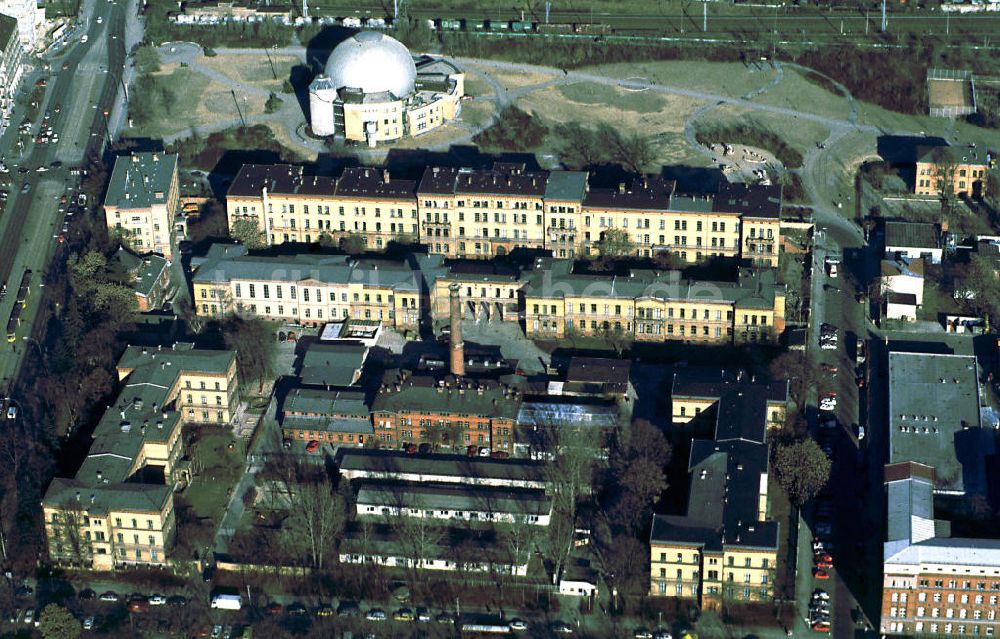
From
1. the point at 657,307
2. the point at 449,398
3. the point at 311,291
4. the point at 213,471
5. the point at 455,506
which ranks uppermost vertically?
the point at 311,291

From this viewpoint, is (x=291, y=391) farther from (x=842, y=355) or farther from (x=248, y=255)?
(x=842, y=355)

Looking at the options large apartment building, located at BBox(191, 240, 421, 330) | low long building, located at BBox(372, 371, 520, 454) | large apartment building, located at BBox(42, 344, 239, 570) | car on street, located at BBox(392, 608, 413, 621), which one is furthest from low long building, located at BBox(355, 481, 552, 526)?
large apartment building, located at BBox(191, 240, 421, 330)

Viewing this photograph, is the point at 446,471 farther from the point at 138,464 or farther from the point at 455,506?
the point at 138,464

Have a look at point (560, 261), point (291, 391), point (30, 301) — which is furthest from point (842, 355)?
point (30, 301)

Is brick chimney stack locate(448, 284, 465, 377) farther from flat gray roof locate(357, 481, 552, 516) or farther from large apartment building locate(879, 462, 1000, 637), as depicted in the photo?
large apartment building locate(879, 462, 1000, 637)

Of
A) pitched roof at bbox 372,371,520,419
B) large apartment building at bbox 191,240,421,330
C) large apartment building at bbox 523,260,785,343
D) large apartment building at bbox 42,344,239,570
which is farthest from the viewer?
Result: large apartment building at bbox 191,240,421,330

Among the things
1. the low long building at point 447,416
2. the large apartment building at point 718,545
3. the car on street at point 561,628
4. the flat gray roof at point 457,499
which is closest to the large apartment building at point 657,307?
the low long building at point 447,416

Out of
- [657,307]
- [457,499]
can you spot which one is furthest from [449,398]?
[657,307]
